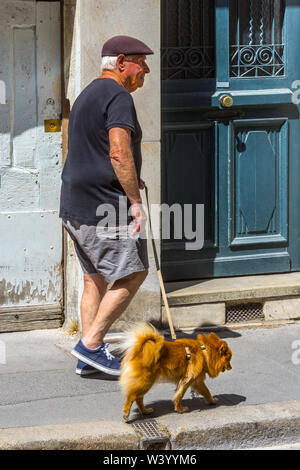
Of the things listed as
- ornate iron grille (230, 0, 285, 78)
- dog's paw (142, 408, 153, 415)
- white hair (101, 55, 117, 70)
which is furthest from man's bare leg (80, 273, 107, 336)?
ornate iron grille (230, 0, 285, 78)

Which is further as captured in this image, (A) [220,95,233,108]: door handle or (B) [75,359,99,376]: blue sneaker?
(A) [220,95,233,108]: door handle

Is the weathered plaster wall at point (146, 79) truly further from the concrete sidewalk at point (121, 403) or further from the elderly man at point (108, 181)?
the elderly man at point (108, 181)

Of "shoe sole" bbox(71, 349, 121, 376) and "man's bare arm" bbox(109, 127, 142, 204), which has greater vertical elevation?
"man's bare arm" bbox(109, 127, 142, 204)

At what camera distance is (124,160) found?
554 centimetres

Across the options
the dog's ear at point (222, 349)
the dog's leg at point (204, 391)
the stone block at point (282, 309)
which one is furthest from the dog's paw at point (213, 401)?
the stone block at point (282, 309)

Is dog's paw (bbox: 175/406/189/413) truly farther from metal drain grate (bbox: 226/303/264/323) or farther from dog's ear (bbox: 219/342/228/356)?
metal drain grate (bbox: 226/303/264/323)

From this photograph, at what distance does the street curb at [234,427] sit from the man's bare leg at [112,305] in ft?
2.80

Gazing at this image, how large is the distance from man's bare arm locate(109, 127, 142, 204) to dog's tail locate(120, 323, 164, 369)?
98 cm

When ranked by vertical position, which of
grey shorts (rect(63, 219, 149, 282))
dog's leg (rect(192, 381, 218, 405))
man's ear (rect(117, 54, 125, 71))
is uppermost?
man's ear (rect(117, 54, 125, 71))

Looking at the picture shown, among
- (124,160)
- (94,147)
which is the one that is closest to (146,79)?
(94,147)

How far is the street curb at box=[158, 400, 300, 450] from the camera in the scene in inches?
198

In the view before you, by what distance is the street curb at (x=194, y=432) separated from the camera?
482cm

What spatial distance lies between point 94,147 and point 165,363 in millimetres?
1468

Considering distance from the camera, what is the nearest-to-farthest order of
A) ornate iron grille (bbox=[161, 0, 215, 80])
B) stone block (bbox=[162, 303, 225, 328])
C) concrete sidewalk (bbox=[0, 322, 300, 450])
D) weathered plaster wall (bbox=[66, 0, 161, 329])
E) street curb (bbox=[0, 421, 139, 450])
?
street curb (bbox=[0, 421, 139, 450]), concrete sidewalk (bbox=[0, 322, 300, 450]), weathered plaster wall (bbox=[66, 0, 161, 329]), stone block (bbox=[162, 303, 225, 328]), ornate iron grille (bbox=[161, 0, 215, 80])
